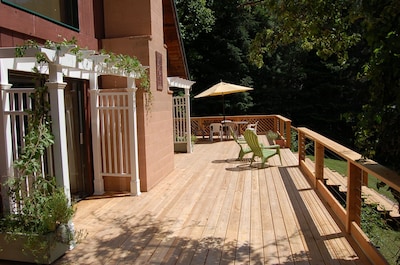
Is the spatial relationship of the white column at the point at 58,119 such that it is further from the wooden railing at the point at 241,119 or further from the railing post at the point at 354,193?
the wooden railing at the point at 241,119

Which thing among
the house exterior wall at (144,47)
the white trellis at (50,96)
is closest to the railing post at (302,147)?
the house exterior wall at (144,47)

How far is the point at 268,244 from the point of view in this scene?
343 centimetres

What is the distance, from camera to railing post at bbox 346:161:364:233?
11.1 feet

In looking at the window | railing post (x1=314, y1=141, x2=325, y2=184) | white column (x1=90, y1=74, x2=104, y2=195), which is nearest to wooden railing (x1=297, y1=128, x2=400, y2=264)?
railing post (x1=314, y1=141, x2=325, y2=184)

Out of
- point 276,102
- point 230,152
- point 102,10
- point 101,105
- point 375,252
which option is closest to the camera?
point 375,252

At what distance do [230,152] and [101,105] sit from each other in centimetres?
504

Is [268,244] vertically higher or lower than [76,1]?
lower

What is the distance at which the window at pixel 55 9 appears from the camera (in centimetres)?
399

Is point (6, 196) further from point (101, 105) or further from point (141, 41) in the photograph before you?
point (141, 41)

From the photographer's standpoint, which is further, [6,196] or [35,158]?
[6,196]

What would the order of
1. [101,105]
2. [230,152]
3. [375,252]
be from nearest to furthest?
1. [375,252]
2. [101,105]
3. [230,152]

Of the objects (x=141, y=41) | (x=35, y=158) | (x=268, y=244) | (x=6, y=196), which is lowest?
(x=268, y=244)

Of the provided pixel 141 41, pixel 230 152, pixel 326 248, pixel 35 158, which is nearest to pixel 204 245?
pixel 326 248

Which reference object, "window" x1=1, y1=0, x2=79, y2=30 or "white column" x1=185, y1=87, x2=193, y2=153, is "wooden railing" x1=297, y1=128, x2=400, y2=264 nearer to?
"window" x1=1, y1=0, x2=79, y2=30
